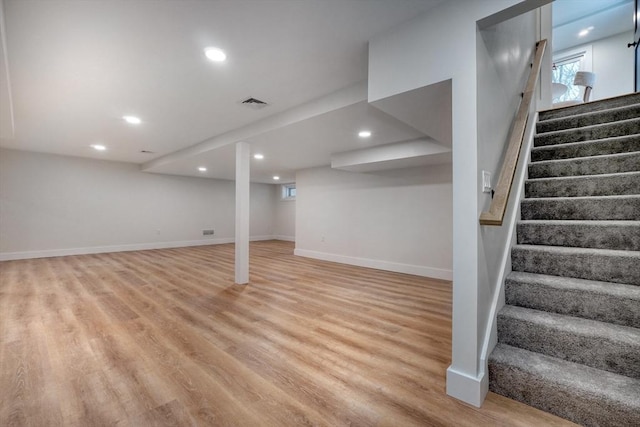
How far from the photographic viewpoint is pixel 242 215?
435 cm

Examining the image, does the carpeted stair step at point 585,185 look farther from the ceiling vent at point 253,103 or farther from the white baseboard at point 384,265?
the ceiling vent at point 253,103

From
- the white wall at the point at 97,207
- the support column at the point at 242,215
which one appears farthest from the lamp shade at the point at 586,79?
the white wall at the point at 97,207

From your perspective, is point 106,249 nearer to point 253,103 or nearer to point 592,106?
point 253,103

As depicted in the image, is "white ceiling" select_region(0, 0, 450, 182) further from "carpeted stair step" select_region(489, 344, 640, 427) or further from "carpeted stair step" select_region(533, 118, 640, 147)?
"carpeted stair step" select_region(489, 344, 640, 427)

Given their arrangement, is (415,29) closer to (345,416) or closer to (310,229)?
(345,416)

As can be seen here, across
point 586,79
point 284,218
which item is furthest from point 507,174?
point 284,218

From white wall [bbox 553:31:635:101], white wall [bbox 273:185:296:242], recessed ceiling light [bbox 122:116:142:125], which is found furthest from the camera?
white wall [bbox 273:185:296:242]

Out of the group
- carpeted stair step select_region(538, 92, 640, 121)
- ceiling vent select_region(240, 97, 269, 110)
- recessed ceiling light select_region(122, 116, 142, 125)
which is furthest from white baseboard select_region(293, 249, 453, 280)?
recessed ceiling light select_region(122, 116, 142, 125)

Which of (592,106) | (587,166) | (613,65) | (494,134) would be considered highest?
(613,65)

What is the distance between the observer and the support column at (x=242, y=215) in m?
4.35

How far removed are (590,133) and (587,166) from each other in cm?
55

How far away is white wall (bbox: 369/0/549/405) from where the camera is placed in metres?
1.61

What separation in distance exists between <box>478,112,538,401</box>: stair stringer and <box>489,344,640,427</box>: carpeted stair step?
0.09 m

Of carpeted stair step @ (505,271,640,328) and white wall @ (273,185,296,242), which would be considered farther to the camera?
white wall @ (273,185,296,242)
